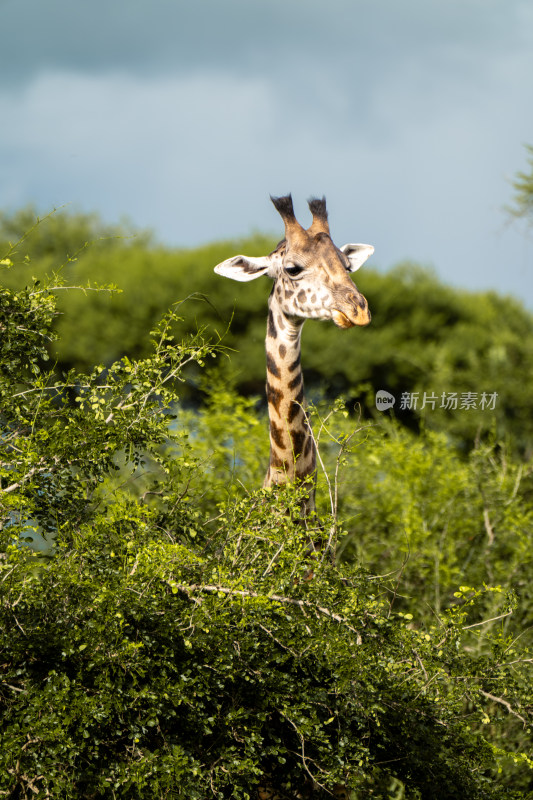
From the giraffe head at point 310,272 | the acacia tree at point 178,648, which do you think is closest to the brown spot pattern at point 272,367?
the giraffe head at point 310,272

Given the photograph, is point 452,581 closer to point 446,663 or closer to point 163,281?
point 446,663

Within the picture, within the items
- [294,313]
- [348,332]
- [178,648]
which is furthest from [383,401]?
[348,332]

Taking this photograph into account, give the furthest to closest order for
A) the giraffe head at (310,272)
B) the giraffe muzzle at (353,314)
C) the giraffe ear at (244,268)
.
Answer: the giraffe ear at (244,268) < the giraffe head at (310,272) < the giraffe muzzle at (353,314)

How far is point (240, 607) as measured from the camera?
Answer: 4172 mm

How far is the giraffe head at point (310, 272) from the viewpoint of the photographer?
5133 mm

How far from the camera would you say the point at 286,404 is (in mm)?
5516

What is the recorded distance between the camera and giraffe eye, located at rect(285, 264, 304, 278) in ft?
17.9

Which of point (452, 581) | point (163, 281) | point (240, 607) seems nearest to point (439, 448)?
point (452, 581)

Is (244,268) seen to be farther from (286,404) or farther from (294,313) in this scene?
(286,404)

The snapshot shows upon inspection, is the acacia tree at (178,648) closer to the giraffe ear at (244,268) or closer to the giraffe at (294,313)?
the giraffe at (294,313)

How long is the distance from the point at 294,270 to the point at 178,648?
7.46 feet

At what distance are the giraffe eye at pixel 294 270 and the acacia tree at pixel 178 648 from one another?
3.07 ft

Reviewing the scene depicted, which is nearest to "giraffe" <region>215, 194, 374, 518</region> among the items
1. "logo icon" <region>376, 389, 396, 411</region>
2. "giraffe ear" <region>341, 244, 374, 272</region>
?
"giraffe ear" <region>341, 244, 374, 272</region>

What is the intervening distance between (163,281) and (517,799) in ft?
48.0
